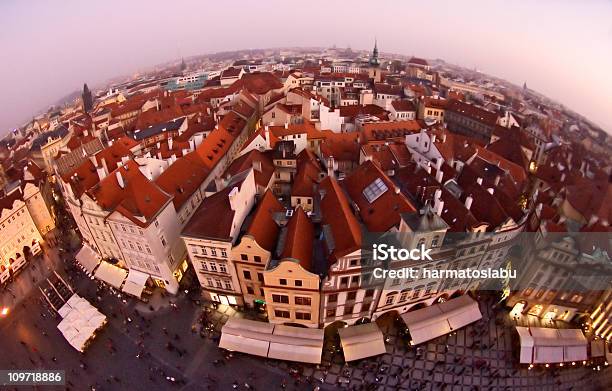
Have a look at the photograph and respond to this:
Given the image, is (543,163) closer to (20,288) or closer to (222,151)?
(222,151)

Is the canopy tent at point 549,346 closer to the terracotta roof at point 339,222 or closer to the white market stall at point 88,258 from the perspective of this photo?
the terracotta roof at point 339,222

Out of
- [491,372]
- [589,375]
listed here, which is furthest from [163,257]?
[589,375]

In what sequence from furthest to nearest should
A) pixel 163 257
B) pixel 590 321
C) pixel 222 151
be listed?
pixel 222 151
pixel 163 257
pixel 590 321

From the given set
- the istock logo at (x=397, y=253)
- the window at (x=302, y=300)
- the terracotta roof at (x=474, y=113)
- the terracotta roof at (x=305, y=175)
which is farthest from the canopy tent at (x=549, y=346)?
the terracotta roof at (x=474, y=113)

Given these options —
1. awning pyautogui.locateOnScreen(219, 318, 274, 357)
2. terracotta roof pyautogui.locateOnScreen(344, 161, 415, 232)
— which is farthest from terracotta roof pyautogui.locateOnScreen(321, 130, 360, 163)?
awning pyautogui.locateOnScreen(219, 318, 274, 357)

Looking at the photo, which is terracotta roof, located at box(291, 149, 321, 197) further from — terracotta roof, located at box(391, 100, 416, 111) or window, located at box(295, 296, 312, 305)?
terracotta roof, located at box(391, 100, 416, 111)

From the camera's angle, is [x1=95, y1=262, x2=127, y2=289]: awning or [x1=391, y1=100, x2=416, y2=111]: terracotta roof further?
[x1=391, y1=100, x2=416, y2=111]: terracotta roof

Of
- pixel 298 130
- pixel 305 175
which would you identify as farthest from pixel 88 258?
pixel 298 130
